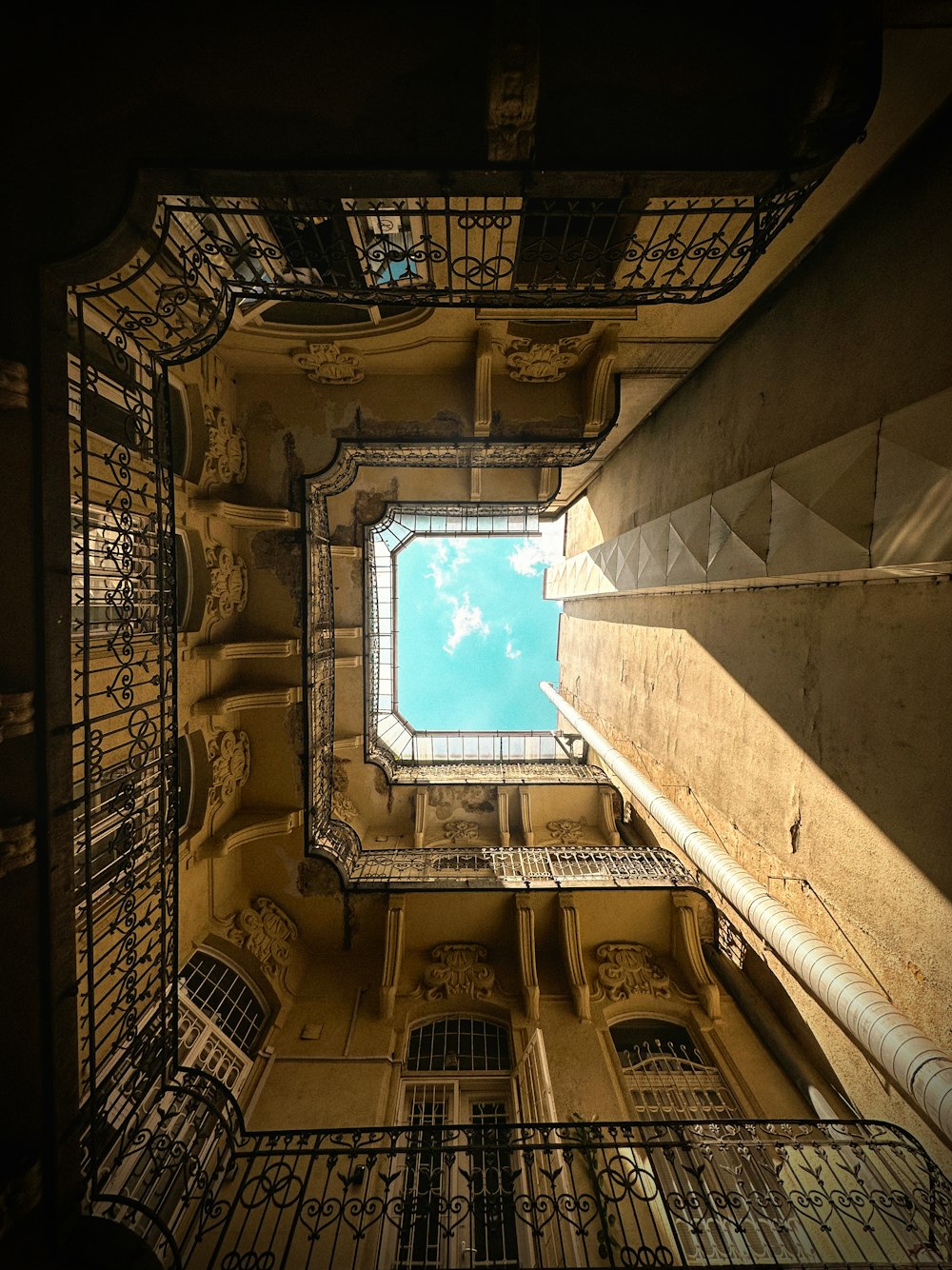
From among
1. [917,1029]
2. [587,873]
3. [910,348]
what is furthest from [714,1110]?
[910,348]

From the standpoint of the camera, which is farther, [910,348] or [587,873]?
[587,873]

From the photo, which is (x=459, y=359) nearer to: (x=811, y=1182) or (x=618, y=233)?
(x=618, y=233)

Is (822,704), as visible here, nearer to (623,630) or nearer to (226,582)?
(623,630)

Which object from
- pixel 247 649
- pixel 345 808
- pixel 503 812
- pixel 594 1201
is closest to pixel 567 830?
pixel 503 812

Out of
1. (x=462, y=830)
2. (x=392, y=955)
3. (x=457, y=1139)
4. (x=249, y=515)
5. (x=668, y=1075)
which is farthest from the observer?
(x=462, y=830)

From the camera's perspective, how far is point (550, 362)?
7.21 m

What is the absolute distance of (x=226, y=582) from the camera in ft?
25.2

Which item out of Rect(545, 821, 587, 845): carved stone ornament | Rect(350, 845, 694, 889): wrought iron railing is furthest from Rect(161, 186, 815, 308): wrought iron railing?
Rect(545, 821, 587, 845): carved stone ornament

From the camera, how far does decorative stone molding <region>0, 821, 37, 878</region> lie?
3549mm

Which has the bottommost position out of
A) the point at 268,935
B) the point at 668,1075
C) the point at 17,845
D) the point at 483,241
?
the point at 668,1075

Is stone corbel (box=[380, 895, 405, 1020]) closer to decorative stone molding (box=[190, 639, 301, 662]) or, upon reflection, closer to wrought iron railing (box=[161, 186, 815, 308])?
decorative stone molding (box=[190, 639, 301, 662])

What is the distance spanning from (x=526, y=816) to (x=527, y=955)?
4411 millimetres

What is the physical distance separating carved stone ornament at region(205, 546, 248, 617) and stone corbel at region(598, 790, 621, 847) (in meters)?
9.16

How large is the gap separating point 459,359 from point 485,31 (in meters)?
4.32
